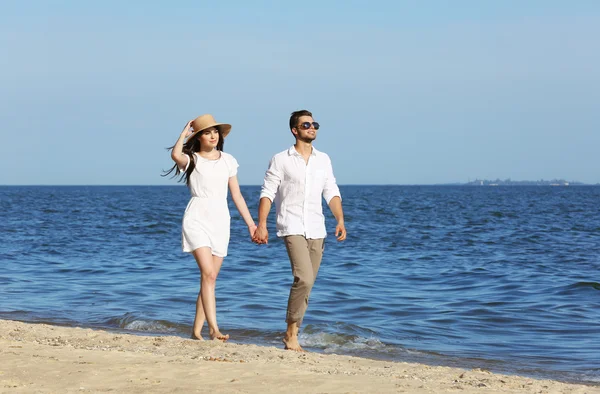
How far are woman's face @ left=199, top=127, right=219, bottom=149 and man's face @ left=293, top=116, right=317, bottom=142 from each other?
735 mm

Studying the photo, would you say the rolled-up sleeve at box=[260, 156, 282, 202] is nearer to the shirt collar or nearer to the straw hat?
the shirt collar

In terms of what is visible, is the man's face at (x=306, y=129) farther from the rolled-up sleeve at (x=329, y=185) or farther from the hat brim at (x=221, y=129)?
the hat brim at (x=221, y=129)

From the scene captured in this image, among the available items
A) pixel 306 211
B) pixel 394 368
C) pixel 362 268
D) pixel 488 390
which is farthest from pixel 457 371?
pixel 362 268

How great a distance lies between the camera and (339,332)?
9.89m

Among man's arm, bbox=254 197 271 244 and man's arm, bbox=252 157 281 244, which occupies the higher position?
man's arm, bbox=252 157 281 244

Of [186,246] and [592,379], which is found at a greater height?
[186,246]

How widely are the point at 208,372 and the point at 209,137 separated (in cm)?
221

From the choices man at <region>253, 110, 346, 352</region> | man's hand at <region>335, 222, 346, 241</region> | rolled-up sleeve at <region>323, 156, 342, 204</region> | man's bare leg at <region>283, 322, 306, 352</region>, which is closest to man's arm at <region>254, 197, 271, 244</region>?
man at <region>253, 110, 346, 352</region>

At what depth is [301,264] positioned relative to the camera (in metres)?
7.05

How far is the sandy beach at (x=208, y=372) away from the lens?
18.0 ft

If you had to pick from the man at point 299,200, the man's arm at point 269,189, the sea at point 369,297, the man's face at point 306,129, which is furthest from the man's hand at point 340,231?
the sea at point 369,297

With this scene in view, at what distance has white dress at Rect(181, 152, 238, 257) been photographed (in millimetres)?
7113

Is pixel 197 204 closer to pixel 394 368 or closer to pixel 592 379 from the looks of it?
pixel 394 368

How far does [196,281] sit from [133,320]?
394 centimetres
